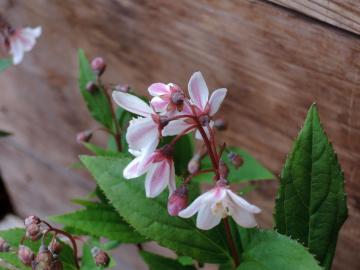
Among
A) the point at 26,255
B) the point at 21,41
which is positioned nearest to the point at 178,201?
the point at 26,255

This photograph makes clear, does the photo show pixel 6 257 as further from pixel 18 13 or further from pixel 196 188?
pixel 18 13

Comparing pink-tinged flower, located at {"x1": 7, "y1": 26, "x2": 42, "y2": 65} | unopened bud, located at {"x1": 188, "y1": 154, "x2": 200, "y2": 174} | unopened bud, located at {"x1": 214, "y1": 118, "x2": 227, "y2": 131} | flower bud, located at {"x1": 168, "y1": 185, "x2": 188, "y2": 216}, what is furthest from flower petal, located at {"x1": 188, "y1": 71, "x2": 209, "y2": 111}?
pink-tinged flower, located at {"x1": 7, "y1": 26, "x2": 42, "y2": 65}

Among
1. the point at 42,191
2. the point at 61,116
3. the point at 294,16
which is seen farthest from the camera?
Result: the point at 42,191

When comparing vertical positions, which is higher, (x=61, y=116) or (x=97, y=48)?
(x=97, y=48)

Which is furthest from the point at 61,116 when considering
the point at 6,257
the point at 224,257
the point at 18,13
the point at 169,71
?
the point at 224,257

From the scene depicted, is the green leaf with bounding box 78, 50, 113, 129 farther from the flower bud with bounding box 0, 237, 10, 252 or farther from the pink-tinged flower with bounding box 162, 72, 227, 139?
the pink-tinged flower with bounding box 162, 72, 227, 139

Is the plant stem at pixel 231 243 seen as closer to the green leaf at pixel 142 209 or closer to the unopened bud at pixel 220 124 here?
the green leaf at pixel 142 209
